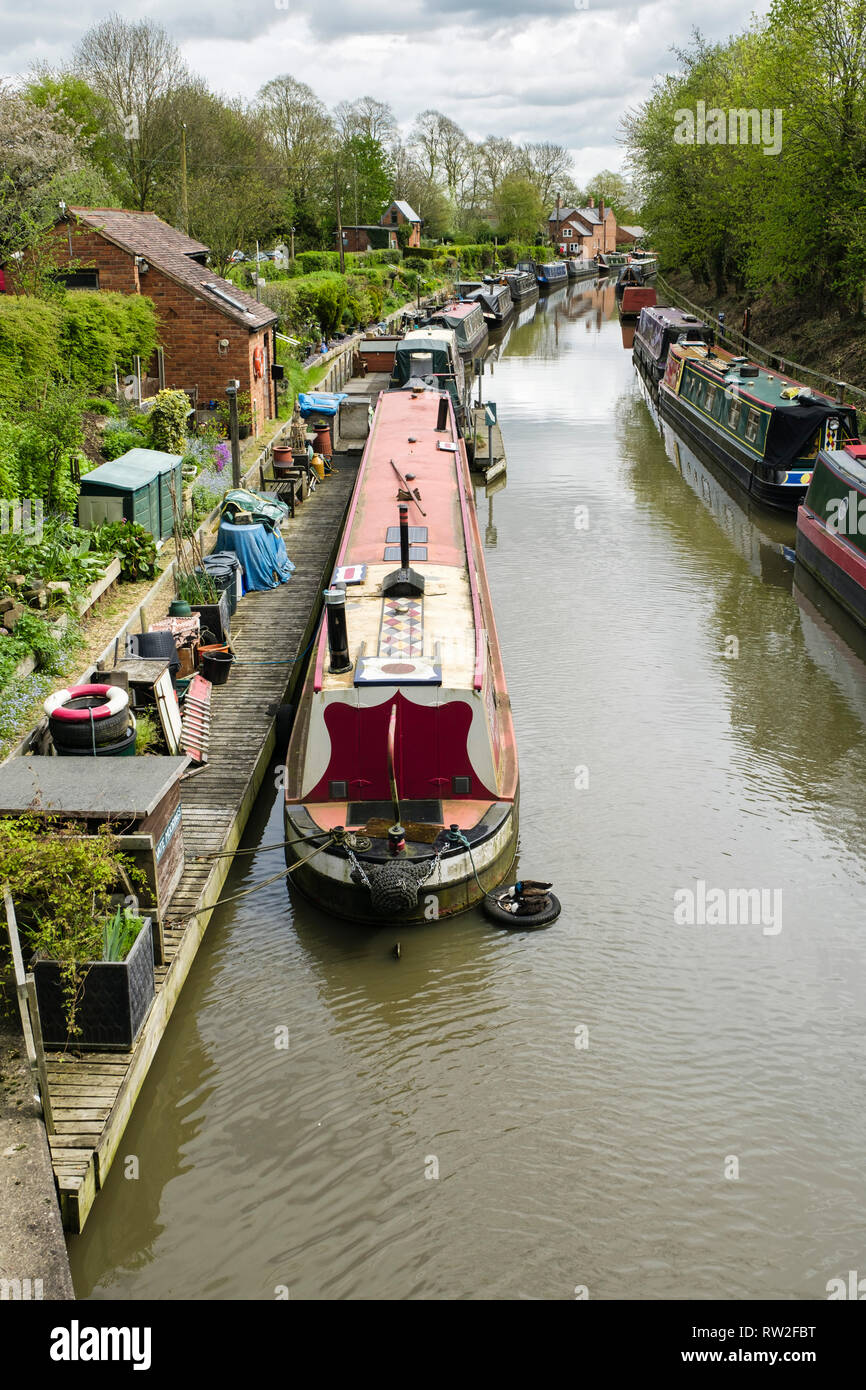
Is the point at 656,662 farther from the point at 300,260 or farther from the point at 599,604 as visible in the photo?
the point at 300,260

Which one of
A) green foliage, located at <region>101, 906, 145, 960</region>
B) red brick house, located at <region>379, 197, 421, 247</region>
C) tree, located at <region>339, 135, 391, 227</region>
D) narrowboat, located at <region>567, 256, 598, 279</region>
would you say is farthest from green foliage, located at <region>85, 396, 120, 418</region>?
narrowboat, located at <region>567, 256, 598, 279</region>

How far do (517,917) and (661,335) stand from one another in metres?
34.0

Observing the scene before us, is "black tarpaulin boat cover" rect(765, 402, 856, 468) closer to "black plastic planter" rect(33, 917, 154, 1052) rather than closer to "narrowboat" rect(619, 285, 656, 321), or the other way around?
"black plastic planter" rect(33, 917, 154, 1052)

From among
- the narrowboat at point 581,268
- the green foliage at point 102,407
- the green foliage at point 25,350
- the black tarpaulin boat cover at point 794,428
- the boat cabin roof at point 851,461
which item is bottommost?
the boat cabin roof at point 851,461

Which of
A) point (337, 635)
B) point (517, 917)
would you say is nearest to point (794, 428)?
point (337, 635)

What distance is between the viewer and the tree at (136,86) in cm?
4847

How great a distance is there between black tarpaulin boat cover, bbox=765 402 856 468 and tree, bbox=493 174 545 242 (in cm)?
8970

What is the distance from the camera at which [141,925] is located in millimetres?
8398

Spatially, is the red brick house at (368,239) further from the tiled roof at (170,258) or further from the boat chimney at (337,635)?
the boat chimney at (337,635)

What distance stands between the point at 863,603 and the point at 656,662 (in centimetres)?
388

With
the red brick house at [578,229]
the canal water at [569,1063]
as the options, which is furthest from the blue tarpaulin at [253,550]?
the red brick house at [578,229]

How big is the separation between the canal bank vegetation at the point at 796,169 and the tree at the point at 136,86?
2268 cm

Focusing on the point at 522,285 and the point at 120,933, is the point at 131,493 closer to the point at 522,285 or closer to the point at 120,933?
the point at 120,933

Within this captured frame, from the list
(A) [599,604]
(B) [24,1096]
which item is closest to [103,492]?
(A) [599,604]
